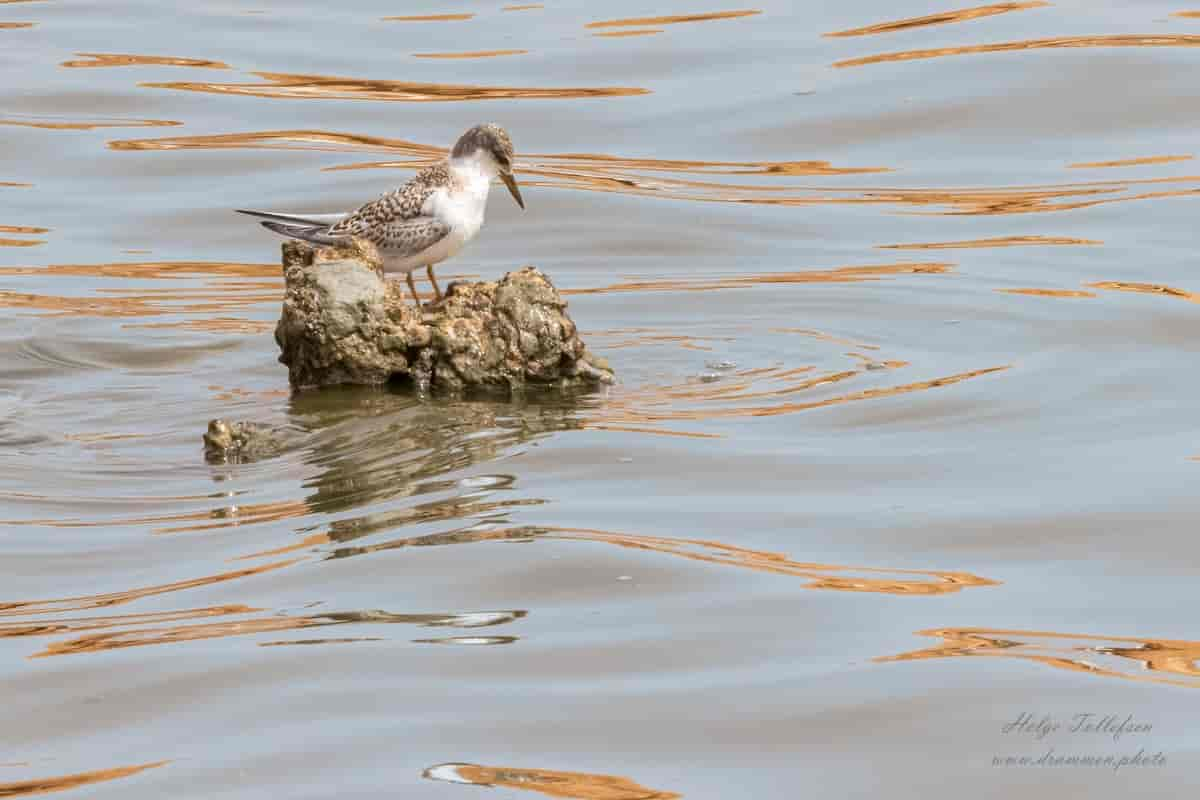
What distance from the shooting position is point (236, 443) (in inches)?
329

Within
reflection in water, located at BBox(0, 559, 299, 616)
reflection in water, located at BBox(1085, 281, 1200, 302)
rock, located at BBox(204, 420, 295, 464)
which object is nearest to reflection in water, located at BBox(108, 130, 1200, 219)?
reflection in water, located at BBox(1085, 281, 1200, 302)

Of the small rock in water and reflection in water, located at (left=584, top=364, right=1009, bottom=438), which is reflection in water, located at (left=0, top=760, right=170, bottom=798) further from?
reflection in water, located at (left=584, top=364, right=1009, bottom=438)

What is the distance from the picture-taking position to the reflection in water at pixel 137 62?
17812 millimetres

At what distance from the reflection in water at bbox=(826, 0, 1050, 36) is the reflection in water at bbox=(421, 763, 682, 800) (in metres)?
13.1

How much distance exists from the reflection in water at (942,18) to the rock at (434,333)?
29.6 feet

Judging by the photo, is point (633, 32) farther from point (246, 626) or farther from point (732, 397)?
point (246, 626)

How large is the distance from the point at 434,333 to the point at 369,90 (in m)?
7.96

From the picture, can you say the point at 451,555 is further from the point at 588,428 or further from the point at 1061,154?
the point at 1061,154

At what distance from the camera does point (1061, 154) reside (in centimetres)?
1461

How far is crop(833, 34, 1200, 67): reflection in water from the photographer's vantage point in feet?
54.6

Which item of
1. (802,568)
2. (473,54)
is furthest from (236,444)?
(473,54)

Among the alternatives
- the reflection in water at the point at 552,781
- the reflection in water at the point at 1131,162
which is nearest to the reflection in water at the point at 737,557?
the reflection in water at the point at 552,781

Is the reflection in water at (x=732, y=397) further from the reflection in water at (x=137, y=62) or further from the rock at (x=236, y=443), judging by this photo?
the reflection in water at (x=137, y=62)

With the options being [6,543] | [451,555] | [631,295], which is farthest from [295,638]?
[631,295]
